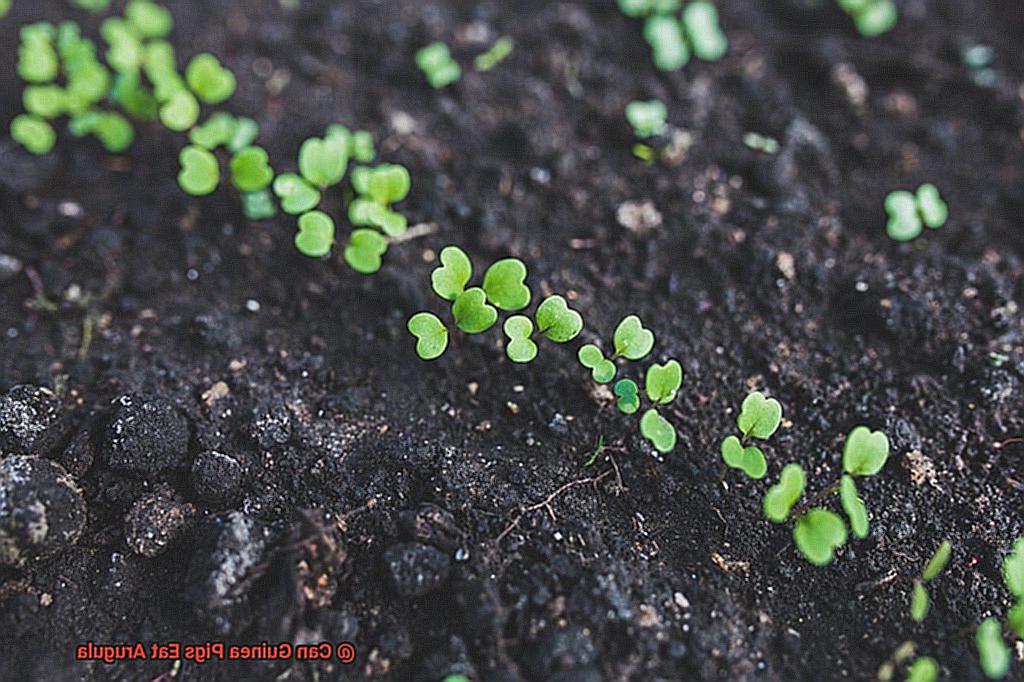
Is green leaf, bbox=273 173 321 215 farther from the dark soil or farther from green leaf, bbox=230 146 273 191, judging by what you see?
the dark soil

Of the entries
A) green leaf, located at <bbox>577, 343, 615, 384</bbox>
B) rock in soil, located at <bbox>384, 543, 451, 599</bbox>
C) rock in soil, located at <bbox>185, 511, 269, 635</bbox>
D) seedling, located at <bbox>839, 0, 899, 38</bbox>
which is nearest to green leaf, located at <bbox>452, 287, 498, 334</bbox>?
green leaf, located at <bbox>577, 343, 615, 384</bbox>

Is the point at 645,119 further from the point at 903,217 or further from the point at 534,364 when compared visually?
the point at 534,364

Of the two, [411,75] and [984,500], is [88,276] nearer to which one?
[411,75]

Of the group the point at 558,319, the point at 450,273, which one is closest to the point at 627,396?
the point at 558,319

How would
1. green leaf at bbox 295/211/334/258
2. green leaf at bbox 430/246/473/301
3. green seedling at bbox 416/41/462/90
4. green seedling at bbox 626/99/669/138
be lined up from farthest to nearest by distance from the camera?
green seedling at bbox 416/41/462/90 < green seedling at bbox 626/99/669/138 < green leaf at bbox 295/211/334/258 < green leaf at bbox 430/246/473/301

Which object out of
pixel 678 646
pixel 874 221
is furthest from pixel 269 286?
pixel 874 221

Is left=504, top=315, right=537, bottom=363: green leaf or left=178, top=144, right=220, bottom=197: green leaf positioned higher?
left=504, top=315, right=537, bottom=363: green leaf

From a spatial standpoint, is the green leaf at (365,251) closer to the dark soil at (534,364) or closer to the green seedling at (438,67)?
the dark soil at (534,364)
